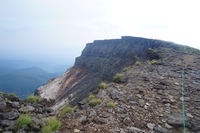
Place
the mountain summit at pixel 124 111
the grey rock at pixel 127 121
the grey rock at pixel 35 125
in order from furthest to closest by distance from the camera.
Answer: the grey rock at pixel 127 121, the mountain summit at pixel 124 111, the grey rock at pixel 35 125

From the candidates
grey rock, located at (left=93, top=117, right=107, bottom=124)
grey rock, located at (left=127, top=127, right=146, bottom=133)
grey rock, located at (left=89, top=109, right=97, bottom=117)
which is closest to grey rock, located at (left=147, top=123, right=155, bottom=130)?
grey rock, located at (left=127, top=127, right=146, bottom=133)

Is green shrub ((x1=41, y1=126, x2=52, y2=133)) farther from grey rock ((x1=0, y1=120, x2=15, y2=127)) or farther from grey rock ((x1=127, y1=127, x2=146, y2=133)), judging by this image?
grey rock ((x1=127, y1=127, x2=146, y2=133))

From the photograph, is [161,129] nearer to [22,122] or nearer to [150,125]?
[150,125]

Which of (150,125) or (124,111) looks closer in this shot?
(150,125)

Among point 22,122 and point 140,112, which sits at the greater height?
point 22,122

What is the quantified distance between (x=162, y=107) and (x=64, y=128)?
170 inches

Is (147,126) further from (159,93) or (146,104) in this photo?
(159,93)

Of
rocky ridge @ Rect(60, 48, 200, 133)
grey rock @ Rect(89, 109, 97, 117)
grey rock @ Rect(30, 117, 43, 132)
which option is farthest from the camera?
grey rock @ Rect(89, 109, 97, 117)

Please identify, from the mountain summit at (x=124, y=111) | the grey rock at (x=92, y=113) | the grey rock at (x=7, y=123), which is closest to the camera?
the grey rock at (x=7, y=123)

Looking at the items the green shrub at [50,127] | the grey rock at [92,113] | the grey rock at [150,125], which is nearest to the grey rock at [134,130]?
the grey rock at [150,125]

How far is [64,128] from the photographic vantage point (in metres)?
3.90

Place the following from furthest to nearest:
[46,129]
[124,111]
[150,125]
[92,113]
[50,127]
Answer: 1. [124,111]
2. [92,113]
3. [150,125]
4. [50,127]
5. [46,129]

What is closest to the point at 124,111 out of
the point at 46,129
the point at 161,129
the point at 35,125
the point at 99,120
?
the point at 99,120

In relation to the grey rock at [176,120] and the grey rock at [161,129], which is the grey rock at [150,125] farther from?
the grey rock at [176,120]
